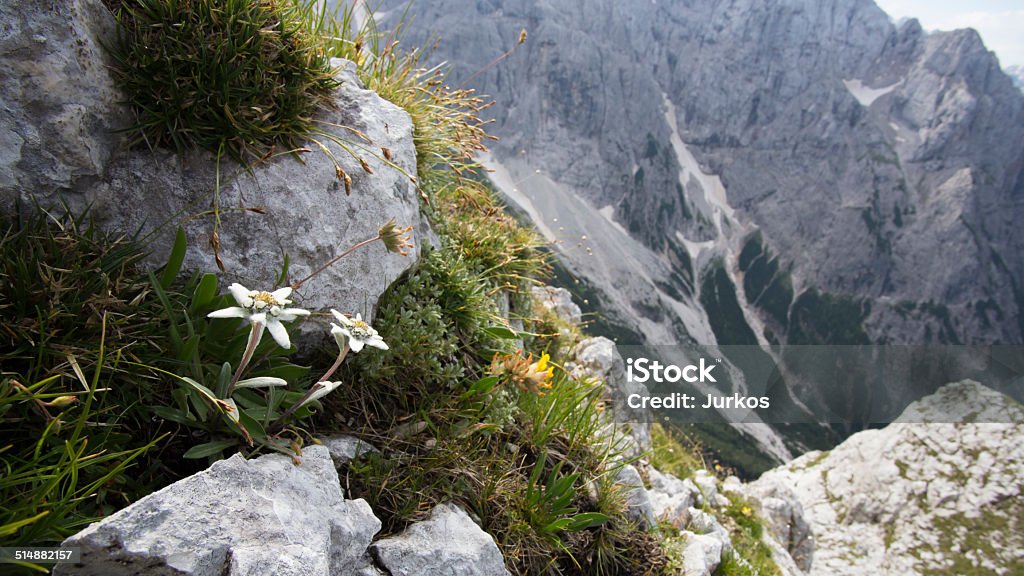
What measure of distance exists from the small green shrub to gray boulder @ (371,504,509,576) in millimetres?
2399

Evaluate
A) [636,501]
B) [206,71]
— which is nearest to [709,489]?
[636,501]

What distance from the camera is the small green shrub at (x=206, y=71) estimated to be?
9.73 ft

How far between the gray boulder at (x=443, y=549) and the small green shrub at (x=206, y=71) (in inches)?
94.5

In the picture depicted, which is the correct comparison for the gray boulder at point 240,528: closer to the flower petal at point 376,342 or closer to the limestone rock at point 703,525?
the flower petal at point 376,342

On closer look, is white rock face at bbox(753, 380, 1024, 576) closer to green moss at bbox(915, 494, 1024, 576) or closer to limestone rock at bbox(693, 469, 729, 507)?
green moss at bbox(915, 494, 1024, 576)

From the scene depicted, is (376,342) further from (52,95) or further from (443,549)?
(52,95)

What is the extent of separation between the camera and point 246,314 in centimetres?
211

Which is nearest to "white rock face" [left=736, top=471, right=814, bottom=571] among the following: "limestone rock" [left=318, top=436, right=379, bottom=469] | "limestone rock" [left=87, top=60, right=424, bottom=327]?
"limestone rock" [left=318, top=436, right=379, bottom=469]

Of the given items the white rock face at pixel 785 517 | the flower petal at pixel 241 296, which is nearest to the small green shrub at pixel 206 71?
the flower petal at pixel 241 296

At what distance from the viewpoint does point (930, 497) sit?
42.1 metres

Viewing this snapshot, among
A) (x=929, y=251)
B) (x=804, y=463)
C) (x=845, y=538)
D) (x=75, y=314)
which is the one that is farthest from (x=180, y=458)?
(x=929, y=251)

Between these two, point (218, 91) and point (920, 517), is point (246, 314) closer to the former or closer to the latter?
point (218, 91)

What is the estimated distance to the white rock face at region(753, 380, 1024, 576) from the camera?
37875mm

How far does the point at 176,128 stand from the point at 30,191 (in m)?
0.77
